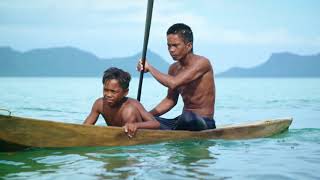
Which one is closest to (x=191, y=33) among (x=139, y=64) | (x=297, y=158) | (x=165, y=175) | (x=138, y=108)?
(x=139, y=64)

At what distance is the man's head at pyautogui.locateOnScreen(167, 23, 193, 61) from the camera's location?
257 inches

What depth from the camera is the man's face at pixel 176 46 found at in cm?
652

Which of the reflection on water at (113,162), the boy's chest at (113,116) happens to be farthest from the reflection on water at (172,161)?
the boy's chest at (113,116)

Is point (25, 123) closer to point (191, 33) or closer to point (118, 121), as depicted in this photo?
point (118, 121)

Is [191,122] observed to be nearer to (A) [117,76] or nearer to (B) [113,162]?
(A) [117,76]

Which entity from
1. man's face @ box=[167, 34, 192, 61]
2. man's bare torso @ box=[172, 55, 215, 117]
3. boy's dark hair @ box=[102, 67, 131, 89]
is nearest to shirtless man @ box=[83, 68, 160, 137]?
boy's dark hair @ box=[102, 67, 131, 89]

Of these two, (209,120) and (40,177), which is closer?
(40,177)

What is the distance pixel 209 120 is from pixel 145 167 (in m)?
2.00

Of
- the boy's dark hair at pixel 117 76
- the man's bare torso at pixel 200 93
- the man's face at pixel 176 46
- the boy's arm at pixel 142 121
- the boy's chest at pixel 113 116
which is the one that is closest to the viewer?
the boy's dark hair at pixel 117 76

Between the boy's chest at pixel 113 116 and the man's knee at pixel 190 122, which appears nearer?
the boy's chest at pixel 113 116

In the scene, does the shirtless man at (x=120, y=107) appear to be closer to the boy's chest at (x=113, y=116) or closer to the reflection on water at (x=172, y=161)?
the boy's chest at (x=113, y=116)

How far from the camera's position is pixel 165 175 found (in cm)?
460

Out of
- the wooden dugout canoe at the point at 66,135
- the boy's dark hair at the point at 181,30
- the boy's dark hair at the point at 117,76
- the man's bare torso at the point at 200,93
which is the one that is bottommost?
the wooden dugout canoe at the point at 66,135

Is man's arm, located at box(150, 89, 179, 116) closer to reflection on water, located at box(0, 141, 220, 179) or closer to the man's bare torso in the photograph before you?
the man's bare torso
